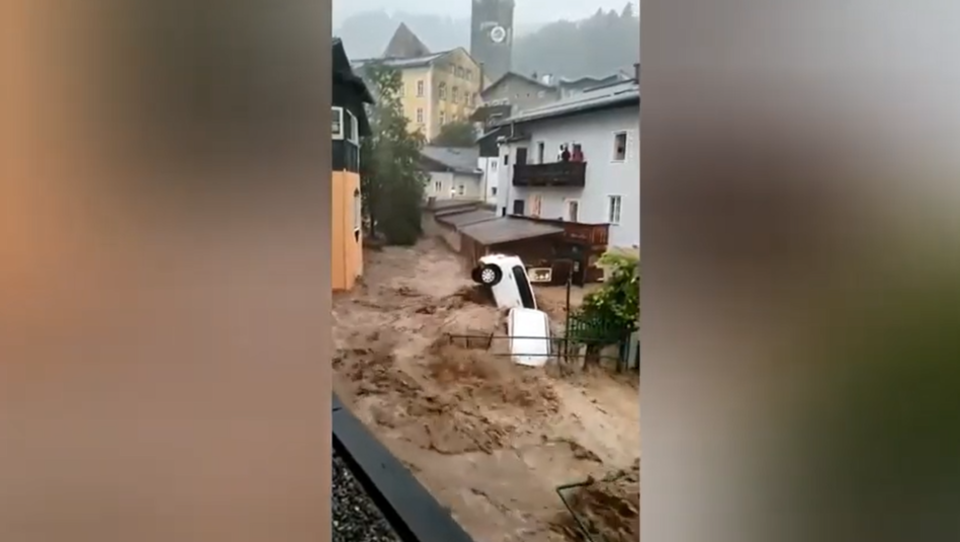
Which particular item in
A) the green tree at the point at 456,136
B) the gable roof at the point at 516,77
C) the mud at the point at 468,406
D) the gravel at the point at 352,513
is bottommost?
the gravel at the point at 352,513

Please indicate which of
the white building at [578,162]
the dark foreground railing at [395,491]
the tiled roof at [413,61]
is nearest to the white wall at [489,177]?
the white building at [578,162]

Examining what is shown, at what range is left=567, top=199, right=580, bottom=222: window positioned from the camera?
644 mm

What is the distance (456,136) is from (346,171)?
11cm

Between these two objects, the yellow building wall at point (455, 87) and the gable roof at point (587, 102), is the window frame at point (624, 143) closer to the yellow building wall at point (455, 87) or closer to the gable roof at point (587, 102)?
the gable roof at point (587, 102)

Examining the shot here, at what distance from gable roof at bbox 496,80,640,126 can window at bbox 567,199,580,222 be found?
83 mm

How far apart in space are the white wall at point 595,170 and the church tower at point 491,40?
2.5 inches

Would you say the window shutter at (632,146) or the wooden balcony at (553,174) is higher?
the window shutter at (632,146)

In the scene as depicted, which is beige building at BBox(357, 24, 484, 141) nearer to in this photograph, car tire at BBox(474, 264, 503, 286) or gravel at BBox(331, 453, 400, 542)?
car tire at BBox(474, 264, 503, 286)

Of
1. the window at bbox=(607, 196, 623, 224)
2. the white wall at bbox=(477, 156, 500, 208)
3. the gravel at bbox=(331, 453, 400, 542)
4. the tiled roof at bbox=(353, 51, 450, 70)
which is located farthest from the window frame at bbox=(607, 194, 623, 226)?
the gravel at bbox=(331, 453, 400, 542)

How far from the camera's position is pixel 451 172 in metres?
0.65

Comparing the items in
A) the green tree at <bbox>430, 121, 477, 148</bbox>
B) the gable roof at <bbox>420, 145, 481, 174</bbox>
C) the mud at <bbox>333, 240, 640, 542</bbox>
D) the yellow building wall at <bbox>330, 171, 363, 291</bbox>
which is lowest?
the mud at <bbox>333, 240, 640, 542</bbox>

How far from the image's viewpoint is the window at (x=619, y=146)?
24.3 inches
